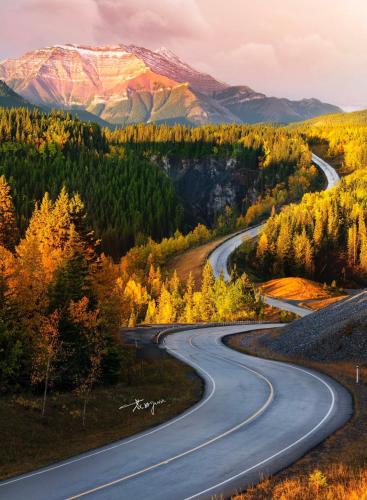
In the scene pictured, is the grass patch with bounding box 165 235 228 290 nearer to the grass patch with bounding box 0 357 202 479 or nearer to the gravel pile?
the gravel pile

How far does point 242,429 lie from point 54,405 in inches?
432

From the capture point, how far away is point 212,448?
75.2 feet

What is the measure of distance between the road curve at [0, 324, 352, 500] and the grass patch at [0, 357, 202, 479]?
102cm

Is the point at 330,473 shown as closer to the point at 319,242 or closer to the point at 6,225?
the point at 6,225

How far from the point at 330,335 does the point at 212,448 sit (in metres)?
29.0

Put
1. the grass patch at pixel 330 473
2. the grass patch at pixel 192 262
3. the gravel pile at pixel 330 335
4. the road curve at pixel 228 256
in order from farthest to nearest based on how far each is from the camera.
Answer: the grass patch at pixel 192 262 < the road curve at pixel 228 256 < the gravel pile at pixel 330 335 < the grass patch at pixel 330 473

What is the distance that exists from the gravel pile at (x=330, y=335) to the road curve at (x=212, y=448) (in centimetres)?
777

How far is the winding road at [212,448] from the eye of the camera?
18391 mm

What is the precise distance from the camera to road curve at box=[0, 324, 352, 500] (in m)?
18.4

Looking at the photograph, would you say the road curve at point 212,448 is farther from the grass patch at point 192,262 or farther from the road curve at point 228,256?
the grass patch at point 192,262

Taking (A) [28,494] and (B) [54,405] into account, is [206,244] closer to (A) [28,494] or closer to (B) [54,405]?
(B) [54,405]
